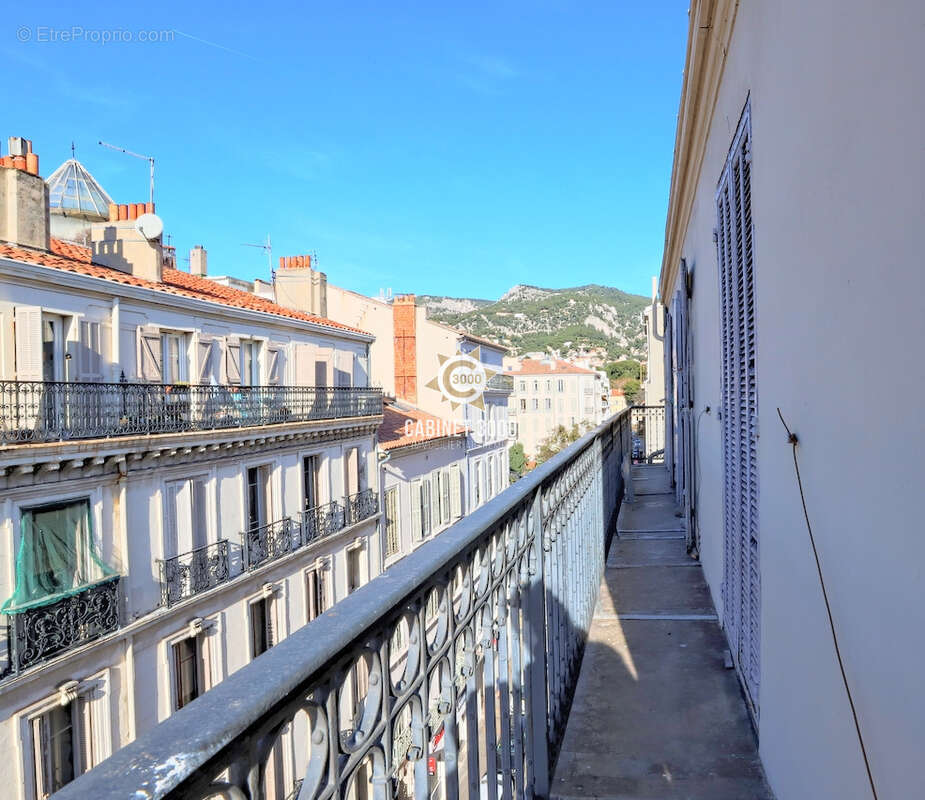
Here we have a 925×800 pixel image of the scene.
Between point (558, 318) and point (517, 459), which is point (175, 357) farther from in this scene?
point (558, 318)

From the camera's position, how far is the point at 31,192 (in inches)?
509

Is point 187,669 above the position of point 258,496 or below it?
below

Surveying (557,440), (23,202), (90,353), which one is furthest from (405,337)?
(557,440)

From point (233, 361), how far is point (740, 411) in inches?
593

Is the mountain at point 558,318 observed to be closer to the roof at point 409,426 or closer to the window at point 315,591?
the roof at point 409,426

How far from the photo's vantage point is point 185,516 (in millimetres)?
14070

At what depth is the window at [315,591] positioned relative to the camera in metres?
18.3

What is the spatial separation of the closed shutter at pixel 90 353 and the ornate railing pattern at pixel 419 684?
37.9ft

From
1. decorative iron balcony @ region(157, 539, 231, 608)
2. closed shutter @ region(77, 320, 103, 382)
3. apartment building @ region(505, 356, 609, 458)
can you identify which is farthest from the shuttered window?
apartment building @ region(505, 356, 609, 458)

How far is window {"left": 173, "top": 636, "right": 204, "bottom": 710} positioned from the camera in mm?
13539

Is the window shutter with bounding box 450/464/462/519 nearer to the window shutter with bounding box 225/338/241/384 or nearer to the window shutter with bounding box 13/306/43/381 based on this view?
the window shutter with bounding box 225/338/241/384

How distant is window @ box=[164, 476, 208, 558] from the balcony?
10.4 metres

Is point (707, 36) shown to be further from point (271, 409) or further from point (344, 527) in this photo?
point (344, 527)

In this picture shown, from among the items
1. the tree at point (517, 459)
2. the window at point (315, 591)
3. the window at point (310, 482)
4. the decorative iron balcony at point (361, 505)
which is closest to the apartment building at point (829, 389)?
the window at point (315, 591)
